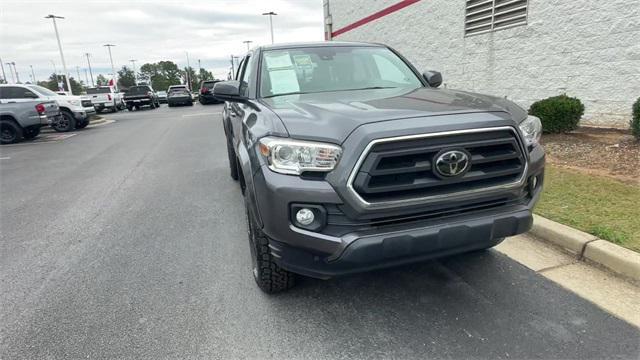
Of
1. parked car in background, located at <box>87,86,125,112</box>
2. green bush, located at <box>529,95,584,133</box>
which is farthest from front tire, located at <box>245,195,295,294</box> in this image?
parked car in background, located at <box>87,86,125,112</box>

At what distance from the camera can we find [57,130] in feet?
51.8

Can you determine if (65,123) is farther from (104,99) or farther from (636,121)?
(636,121)

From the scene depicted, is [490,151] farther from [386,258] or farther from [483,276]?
[483,276]

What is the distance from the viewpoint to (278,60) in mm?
3738

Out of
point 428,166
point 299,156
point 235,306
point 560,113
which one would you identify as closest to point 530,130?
point 428,166

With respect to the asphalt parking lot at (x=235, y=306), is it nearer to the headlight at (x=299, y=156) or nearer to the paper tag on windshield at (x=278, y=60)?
the headlight at (x=299, y=156)

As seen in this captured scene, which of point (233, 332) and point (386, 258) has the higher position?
point (386, 258)

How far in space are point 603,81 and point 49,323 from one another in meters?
8.33

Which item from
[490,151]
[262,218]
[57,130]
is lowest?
[57,130]

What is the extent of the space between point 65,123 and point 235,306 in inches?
625

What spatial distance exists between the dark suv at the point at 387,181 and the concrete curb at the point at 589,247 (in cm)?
95

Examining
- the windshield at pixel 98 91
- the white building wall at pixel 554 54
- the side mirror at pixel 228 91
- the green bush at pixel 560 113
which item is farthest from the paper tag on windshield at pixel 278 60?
the windshield at pixel 98 91

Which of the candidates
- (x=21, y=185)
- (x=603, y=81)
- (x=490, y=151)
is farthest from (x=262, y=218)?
(x=603, y=81)

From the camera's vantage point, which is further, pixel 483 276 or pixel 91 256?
pixel 91 256
